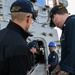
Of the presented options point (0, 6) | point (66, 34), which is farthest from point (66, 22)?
point (0, 6)

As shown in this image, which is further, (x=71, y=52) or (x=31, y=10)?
(x=71, y=52)

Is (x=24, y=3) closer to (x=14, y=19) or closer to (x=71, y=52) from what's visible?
(x=14, y=19)

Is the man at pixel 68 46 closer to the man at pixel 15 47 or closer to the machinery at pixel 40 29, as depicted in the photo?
the man at pixel 15 47

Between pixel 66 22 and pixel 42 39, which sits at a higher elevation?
pixel 66 22

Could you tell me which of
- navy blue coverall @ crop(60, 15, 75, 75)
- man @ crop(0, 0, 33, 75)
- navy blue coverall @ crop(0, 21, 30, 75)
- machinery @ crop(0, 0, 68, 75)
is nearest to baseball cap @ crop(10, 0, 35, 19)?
man @ crop(0, 0, 33, 75)

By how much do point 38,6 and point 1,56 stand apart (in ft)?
19.9

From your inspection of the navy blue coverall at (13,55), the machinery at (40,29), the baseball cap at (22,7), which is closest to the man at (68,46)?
the baseball cap at (22,7)

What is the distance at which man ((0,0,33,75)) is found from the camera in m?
2.27

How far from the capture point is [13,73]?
2.28m

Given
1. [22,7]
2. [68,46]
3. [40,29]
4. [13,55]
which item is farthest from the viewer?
[40,29]

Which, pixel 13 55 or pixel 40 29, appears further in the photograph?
pixel 40 29

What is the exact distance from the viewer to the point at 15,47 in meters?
2.28

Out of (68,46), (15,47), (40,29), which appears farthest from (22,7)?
(40,29)

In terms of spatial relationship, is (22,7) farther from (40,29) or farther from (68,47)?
(40,29)
